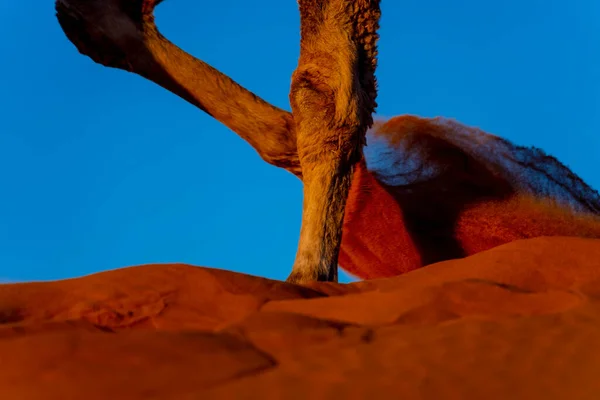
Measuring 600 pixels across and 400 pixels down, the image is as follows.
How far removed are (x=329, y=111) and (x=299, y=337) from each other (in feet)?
7.81

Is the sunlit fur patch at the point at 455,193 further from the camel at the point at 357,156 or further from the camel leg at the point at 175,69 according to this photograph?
the camel leg at the point at 175,69

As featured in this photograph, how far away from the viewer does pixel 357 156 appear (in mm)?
3908

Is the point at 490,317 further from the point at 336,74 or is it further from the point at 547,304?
the point at 336,74

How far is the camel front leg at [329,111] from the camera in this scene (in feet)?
12.0

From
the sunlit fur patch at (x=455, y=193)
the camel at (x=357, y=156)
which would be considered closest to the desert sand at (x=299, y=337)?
the camel at (x=357, y=156)

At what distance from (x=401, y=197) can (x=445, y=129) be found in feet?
2.48

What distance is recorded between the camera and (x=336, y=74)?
12.6 ft

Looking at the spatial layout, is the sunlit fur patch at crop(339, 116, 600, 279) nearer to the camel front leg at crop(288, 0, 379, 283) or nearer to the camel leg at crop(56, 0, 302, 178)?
the camel leg at crop(56, 0, 302, 178)

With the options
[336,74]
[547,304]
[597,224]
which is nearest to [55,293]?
[547,304]

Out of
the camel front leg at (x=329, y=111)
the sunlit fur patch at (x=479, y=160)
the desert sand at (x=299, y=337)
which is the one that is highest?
the sunlit fur patch at (x=479, y=160)

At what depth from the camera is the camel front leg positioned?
364cm

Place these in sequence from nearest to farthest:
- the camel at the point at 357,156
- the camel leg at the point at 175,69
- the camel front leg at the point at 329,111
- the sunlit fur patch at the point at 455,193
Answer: the camel front leg at the point at 329,111, the camel at the point at 357,156, the camel leg at the point at 175,69, the sunlit fur patch at the point at 455,193

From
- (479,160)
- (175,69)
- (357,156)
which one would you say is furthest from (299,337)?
(479,160)

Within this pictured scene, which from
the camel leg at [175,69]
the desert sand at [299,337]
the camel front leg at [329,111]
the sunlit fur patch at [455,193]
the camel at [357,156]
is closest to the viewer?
the desert sand at [299,337]
